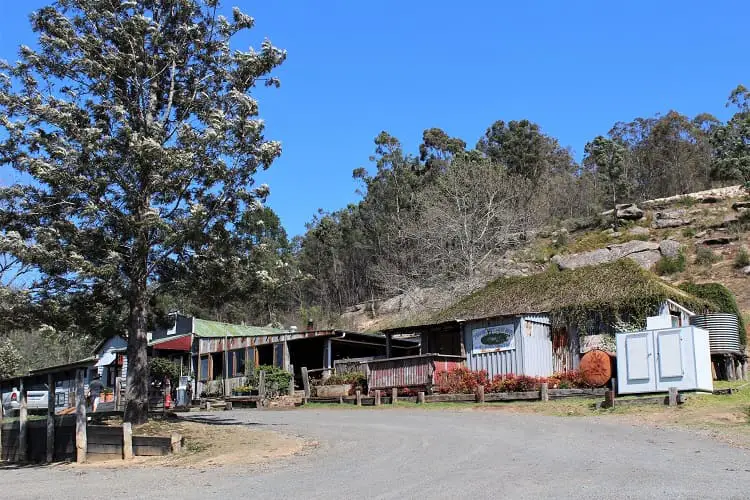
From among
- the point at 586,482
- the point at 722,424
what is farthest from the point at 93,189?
the point at 722,424

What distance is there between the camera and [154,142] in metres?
16.5

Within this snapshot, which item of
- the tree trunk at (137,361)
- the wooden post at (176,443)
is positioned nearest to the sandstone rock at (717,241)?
the tree trunk at (137,361)

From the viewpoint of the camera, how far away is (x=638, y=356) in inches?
766

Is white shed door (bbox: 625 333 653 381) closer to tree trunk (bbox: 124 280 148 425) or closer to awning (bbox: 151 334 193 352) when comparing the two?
tree trunk (bbox: 124 280 148 425)

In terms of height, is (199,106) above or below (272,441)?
above

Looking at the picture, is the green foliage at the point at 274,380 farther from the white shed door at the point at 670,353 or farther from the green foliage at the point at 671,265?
the green foliage at the point at 671,265

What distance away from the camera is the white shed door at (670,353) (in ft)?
61.9

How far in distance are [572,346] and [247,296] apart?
1263 cm

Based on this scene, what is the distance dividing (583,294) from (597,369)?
437cm

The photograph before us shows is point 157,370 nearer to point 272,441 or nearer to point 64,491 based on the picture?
point 272,441

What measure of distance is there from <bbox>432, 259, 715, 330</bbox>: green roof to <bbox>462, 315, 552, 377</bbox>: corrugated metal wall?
0.43 metres

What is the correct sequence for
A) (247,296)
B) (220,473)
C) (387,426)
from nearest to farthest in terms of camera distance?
(220,473)
(387,426)
(247,296)

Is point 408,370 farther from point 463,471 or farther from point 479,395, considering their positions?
point 463,471

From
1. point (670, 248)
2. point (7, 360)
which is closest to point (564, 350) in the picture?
point (670, 248)
